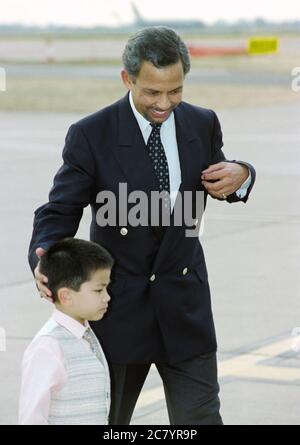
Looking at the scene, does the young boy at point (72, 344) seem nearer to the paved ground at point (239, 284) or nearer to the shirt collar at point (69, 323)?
the shirt collar at point (69, 323)

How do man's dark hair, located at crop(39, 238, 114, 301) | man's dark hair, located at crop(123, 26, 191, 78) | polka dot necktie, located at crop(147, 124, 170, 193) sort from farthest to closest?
polka dot necktie, located at crop(147, 124, 170, 193) → man's dark hair, located at crop(123, 26, 191, 78) → man's dark hair, located at crop(39, 238, 114, 301)

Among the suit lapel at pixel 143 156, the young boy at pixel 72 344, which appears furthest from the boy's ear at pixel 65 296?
the suit lapel at pixel 143 156

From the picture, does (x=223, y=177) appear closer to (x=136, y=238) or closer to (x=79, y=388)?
(x=136, y=238)

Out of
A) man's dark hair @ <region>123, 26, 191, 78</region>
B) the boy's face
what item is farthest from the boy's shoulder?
man's dark hair @ <region>123, 26, 191, 78</region>

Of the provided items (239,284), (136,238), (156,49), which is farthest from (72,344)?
(239,284)

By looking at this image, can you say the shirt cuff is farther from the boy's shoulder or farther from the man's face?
the boy's shoulder

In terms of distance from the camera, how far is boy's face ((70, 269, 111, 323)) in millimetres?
3781

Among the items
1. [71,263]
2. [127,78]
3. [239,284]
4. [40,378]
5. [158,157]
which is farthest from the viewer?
[239,284]

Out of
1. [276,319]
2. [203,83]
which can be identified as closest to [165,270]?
[276,319]

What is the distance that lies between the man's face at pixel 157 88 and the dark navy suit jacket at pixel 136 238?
168 millimetres

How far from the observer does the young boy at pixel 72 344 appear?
3.69m

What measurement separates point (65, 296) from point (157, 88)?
77cm

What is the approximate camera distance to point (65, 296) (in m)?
3.79

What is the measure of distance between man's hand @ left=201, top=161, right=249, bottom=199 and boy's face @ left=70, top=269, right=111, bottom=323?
52 cm
